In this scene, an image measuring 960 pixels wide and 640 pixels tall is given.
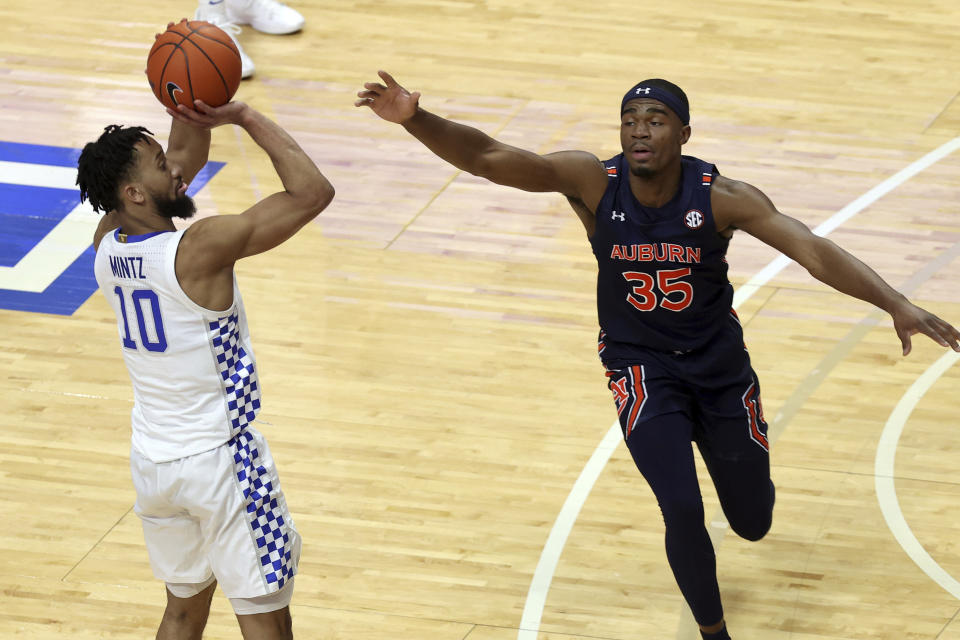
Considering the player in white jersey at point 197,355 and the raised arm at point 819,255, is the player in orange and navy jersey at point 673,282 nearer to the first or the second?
the raised arm at point 819,255

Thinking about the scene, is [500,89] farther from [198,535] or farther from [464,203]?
[198,535]

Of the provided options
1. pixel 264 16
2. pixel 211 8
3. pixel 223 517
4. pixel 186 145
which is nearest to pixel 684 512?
→ pixel 223 517

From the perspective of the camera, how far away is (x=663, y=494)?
5.39 meters

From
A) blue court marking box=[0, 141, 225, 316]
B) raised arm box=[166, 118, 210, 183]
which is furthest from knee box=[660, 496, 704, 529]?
blue court marking box=[0, 141, 225, 316]

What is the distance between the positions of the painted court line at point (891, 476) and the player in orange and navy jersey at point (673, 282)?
104cm

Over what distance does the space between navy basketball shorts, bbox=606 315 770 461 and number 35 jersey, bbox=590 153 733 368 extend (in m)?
0.05

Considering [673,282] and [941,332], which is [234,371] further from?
[941,332]

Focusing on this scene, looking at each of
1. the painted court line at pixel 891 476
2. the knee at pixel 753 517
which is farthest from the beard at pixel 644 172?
the painted court line at pixel 891 476

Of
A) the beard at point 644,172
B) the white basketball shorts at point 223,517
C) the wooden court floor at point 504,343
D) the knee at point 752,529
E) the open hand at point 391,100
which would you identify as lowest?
the wooden court floor at point 504,343

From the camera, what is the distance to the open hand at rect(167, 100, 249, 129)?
490cm

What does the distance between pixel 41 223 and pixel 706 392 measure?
553cm

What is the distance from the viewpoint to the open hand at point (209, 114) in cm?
490

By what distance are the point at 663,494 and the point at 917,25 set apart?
823 centimetres

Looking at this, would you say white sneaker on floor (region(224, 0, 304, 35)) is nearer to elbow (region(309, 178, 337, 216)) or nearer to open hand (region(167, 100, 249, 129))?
open hand (region(167, 100, 249, 129))
